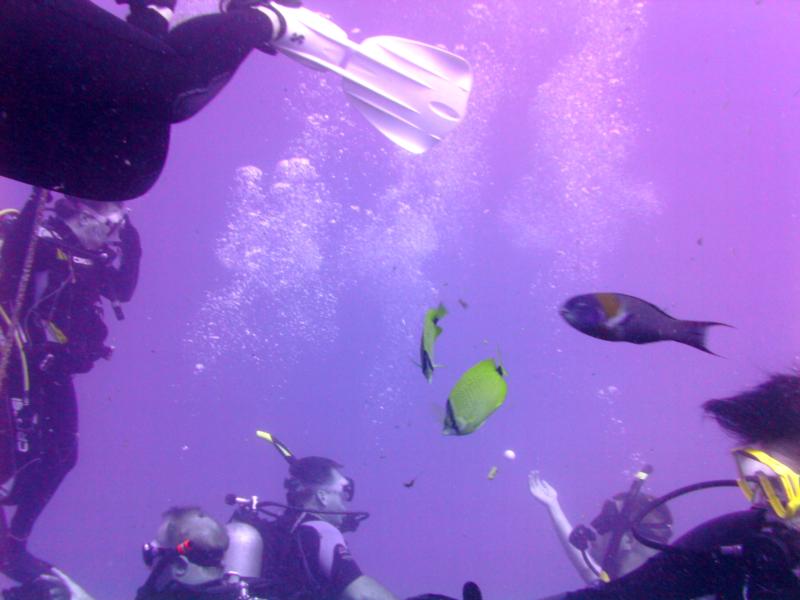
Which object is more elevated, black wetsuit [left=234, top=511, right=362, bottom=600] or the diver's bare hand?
the diver's bare hand

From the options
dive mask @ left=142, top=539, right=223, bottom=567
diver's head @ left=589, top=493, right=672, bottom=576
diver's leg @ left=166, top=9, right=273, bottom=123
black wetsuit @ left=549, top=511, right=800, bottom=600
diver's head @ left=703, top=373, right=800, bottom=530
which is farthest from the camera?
diver's head @ left=589, top=493, right=672, bottom=576

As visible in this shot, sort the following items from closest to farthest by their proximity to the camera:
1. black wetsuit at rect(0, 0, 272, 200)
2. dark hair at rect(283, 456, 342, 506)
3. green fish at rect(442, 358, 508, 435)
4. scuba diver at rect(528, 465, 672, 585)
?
black wetsuit at rect(0, 0, 272, 200)
green fish at rect(442, 358, 508, 435)
dark hair at rect(283, 456, 342, 506)
scuba diver at rect(528, 465, 672, 585)

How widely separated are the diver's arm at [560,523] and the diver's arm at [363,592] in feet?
7.90

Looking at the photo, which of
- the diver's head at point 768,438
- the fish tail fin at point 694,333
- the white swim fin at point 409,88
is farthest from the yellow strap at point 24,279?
the diver's head at point 768,438

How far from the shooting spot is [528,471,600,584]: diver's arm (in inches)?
220

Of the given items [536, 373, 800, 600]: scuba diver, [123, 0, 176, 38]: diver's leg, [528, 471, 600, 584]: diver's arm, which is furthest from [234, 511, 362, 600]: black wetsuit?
[123, 0, 176, 38]: diver's leg

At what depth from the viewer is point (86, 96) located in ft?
5.60

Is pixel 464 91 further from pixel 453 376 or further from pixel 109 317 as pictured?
pixel 453 376

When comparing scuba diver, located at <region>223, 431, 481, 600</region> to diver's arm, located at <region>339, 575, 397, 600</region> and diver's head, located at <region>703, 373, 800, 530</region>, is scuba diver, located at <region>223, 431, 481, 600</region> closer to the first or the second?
diver's arm, located at <region>339, 575, 397, 600</region>

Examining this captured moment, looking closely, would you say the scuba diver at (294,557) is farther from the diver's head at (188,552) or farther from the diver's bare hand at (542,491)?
the diver's bare hand at (542,491)

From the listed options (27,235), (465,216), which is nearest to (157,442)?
(465,216)

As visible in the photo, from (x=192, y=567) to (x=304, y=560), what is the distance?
0.88 metres

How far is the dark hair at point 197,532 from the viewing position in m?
3.44

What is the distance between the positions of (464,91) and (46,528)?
46716mm
